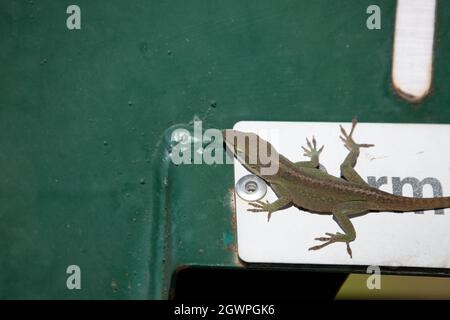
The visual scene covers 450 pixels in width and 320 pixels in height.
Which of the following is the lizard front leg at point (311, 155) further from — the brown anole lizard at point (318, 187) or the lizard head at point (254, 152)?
the lizard head at point (254, 152)

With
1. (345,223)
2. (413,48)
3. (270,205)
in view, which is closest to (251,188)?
(270,205)

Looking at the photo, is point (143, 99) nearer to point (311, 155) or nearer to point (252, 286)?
point (311, 155)

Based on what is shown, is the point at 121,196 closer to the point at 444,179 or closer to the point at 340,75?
the point at 340,75

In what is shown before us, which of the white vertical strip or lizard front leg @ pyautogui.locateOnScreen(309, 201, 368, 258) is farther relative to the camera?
the white vertical strip

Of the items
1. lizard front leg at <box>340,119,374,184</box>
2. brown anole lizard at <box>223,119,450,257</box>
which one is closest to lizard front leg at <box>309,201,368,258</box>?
brown anole lizard at <box>223,119,450,257</box>

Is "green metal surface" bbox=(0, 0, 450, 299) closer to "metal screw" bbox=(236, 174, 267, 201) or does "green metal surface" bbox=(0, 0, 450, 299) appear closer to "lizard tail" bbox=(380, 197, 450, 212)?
"metal screw" bbox=(236, 174, 267, 201)

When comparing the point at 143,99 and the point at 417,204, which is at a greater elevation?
the point at 143,99
